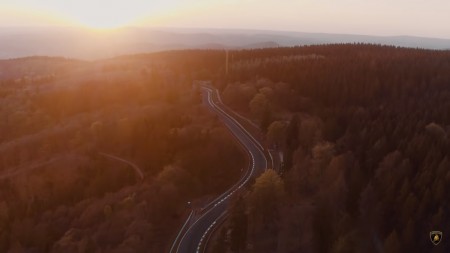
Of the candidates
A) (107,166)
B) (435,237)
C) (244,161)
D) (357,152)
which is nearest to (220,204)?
(244,161)

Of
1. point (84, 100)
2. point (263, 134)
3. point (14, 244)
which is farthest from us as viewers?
point (84, 100)

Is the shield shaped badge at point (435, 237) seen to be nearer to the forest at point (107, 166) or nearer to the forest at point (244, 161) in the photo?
the forest at point (244, 161)

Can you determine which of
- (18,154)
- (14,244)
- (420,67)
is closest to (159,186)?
(14,244)

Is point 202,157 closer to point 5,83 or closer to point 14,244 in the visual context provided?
point 14,244

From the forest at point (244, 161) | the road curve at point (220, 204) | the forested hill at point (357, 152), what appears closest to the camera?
the forested hill at point (357, 152)

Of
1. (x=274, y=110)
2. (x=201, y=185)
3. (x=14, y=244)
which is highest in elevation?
(x=274, y=110)

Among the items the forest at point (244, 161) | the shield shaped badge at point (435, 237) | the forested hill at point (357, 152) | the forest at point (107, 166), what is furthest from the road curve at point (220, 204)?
the shield shaped badge at point (435, 237)

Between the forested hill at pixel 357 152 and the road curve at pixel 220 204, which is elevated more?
the forested hill at pixel 357 152

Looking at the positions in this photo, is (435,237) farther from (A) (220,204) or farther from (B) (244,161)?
(B) (244,161)
